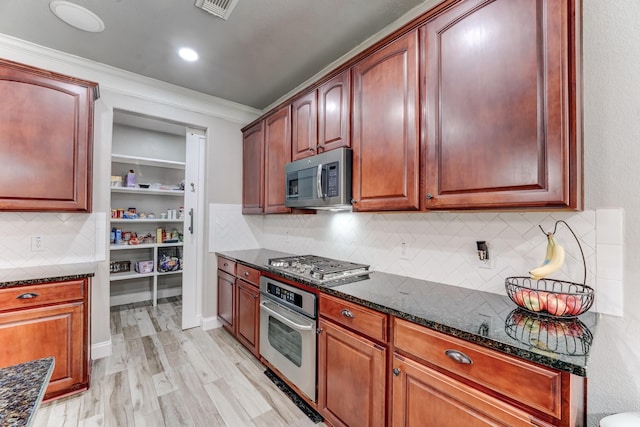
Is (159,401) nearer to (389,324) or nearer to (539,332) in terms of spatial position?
(389,324)

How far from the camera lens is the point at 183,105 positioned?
3088 millimetres

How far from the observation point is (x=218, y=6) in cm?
185

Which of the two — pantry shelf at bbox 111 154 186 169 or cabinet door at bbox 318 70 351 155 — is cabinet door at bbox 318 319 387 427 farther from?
pantry shelf at bbox 111 154 186 169

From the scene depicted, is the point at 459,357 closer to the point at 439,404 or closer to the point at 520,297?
the point at 439,404

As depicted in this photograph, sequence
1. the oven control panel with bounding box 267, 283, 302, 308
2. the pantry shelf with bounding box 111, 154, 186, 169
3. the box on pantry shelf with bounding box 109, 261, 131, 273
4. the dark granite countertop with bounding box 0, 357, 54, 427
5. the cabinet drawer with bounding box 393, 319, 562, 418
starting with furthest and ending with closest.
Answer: the box on pantry shelf with bounding box 109, 261, 131, 273, the pantry shelf with bounding box 111, 154, 186, 169, the oven control panel with bounding box 267, 283, 302, 308, the cabinet drawer with bounding box 393, 319, 562, 418, the dark granite countertop with bounding box 0, 357, 54, 427

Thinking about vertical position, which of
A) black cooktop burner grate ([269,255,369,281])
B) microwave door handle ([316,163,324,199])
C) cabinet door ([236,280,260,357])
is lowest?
cabinet door ([236,280,260,357])

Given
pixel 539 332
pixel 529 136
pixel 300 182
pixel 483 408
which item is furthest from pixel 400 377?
pixel 300 182

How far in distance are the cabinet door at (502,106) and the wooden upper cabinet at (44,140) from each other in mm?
2608

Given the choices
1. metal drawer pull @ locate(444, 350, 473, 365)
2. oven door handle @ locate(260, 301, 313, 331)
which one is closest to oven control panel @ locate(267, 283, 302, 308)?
oven door handle @ locate(260, 301, 313, 331)

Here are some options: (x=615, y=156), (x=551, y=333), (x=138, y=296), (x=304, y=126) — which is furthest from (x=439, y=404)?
(x=138, y=296)

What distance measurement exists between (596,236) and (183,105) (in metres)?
3.55

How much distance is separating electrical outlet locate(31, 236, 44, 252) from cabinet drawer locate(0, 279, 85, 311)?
65 centimetres

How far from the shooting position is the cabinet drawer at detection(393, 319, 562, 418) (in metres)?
0.87

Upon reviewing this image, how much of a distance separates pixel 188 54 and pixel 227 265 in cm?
202
